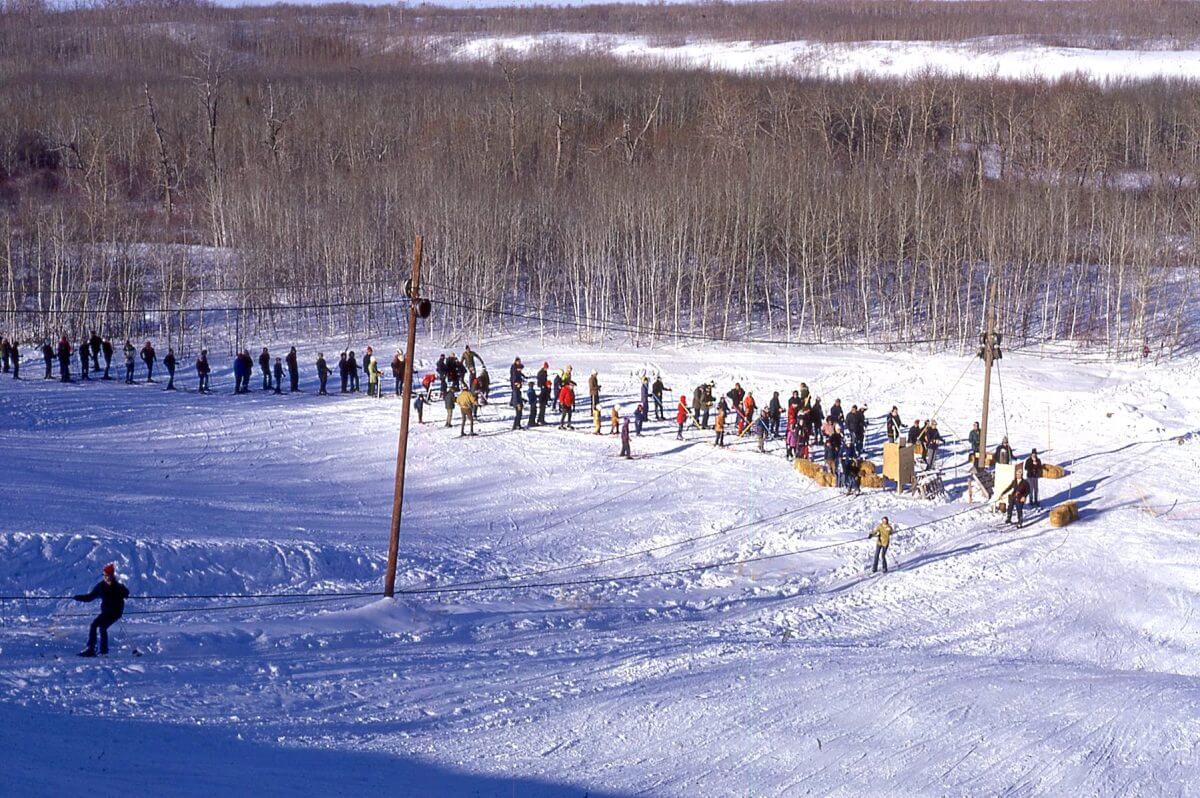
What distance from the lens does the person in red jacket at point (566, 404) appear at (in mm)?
31375

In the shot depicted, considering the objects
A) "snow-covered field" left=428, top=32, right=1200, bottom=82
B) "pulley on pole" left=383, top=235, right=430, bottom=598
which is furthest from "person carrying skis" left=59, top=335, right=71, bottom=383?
"snow-covered field" left=428, top=32, right=1200, bottom=82

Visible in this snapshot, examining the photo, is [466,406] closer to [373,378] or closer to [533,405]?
[533,405]

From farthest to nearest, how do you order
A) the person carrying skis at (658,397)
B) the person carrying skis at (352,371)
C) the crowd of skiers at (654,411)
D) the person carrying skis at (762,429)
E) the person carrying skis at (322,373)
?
the person carrying skis at (352,371)
the person carrying skis at (322,373)
the person carrying skis at (658,397)
the person carrying skis at (762,429)
the crowd of skiers at (654,411)

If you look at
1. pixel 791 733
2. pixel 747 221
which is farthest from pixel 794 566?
pixel 747 221

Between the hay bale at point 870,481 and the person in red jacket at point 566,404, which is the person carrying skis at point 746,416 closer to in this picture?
the hay bale at point 870,481

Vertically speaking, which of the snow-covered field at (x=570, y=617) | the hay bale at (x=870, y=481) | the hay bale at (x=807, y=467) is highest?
the hay bale at (x=807, y=467)

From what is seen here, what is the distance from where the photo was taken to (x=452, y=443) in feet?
97.3

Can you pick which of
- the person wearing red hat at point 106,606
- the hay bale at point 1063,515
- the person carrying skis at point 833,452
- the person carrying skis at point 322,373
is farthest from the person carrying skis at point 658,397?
the person wearing red hat at point 106,606

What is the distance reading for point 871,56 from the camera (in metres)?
129

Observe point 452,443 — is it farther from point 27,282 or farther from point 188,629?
point 27,282

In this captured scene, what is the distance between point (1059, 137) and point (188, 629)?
2725 inches

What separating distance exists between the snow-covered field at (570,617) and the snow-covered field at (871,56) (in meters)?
85.5

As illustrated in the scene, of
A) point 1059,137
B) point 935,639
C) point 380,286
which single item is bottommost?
point 935,639

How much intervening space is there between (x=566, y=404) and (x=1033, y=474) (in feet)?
38.9
